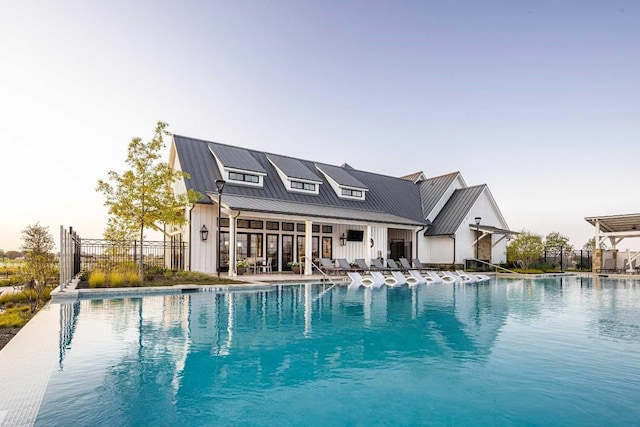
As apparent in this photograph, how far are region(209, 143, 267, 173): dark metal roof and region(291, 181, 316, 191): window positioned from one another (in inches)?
78.0

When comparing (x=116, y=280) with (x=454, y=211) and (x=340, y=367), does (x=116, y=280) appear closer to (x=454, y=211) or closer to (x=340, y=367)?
(x=340, y=367)

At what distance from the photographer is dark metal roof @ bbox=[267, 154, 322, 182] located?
23.7 m

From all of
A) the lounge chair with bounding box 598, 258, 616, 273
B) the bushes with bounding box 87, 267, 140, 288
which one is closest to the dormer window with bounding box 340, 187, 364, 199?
the bushes with bounding box 87, 267, 140, 288

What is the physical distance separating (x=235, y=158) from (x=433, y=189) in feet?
55.6

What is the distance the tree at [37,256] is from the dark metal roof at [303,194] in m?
6.66

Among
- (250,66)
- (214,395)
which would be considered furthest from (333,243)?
(214,395)

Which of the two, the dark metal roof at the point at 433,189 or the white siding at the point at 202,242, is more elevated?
the dark metal roof at the point at 433,189

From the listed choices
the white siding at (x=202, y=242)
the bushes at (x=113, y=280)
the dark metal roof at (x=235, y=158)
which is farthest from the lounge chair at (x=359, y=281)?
the bushes at (x=113, y=280)

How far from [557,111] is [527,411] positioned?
20.3 meters

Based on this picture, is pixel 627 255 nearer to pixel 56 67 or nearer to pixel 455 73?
pixel 455 73

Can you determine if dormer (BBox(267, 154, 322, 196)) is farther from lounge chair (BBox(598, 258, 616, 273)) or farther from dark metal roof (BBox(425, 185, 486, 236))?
lounge chair (BBox(598, 258, 616, 273))

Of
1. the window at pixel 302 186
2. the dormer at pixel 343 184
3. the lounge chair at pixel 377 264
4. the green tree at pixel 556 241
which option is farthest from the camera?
the green tree at pixel 556 241

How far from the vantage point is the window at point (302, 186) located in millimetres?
23666

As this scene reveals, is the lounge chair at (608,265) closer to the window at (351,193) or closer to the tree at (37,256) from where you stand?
the window at (351,193)
